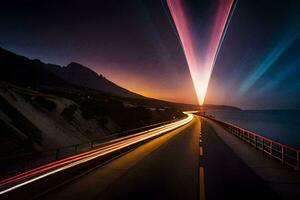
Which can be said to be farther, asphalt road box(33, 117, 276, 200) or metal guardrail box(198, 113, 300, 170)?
metal guardrail box(198, 113, 300, 170)

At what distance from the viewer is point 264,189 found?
22.5 feet

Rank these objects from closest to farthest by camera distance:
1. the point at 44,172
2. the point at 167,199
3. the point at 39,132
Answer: the point at 167,199 < the point at 44,172 < the point at 39,132

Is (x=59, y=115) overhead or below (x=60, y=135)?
overhead

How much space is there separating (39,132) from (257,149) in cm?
2140

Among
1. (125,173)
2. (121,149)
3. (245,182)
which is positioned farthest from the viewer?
(121,149)

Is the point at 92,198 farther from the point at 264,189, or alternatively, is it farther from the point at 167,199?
the point at 264,189

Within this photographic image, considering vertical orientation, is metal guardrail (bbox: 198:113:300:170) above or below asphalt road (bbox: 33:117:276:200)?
above

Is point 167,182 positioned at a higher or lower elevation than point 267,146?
lower

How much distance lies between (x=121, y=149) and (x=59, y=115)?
73.0 ft

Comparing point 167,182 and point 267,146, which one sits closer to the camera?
point 167,182

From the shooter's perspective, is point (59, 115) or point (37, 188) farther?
point (59, 115)

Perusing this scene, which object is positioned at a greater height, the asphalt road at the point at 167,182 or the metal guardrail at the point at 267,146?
the metal guardrail at the point at 267,146

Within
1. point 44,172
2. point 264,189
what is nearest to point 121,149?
point 44,172

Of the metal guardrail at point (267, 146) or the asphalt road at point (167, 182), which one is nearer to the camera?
the asphalt road at point (167, 182)
